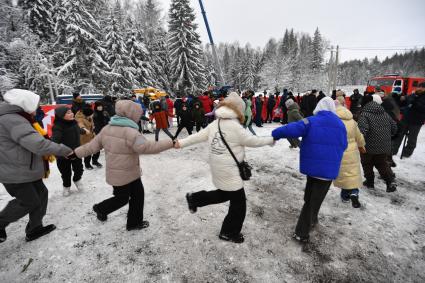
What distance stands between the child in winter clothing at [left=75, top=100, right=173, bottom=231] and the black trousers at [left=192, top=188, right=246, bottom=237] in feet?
2.88

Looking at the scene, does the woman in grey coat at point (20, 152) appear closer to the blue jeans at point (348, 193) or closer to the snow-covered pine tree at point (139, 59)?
the blue jeans at point (348, 193)

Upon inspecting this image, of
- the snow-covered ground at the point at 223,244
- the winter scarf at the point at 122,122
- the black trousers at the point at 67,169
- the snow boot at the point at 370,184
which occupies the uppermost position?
the winter scarf at the point at 122,122

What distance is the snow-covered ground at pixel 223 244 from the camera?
2.83 meters

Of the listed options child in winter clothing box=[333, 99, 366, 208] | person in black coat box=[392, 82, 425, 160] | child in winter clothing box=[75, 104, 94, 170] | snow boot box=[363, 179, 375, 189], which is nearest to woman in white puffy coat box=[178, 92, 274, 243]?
child in winter clothing box=[333, 99, 366, 208]

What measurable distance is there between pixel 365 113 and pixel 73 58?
2404 centimetres

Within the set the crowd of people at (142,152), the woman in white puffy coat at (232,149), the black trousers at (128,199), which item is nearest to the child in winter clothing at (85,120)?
the crowd of people at (142,152)

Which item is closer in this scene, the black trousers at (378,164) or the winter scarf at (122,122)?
the winter scarf at (122,122)

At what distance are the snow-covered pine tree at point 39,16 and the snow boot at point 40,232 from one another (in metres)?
28.4

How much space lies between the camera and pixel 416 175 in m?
6.03

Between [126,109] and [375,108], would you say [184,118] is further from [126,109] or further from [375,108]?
[375,108]

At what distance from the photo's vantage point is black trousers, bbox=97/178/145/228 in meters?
3.30

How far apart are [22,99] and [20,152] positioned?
0.68m

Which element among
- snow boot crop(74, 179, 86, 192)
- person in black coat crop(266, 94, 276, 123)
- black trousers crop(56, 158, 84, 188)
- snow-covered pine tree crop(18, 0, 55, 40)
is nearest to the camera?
black trousers crop(56, 158, 84, 188)

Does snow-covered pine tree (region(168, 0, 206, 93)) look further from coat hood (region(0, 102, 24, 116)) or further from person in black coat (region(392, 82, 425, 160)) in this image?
coat hood (region(0, 102, 24, 116))
